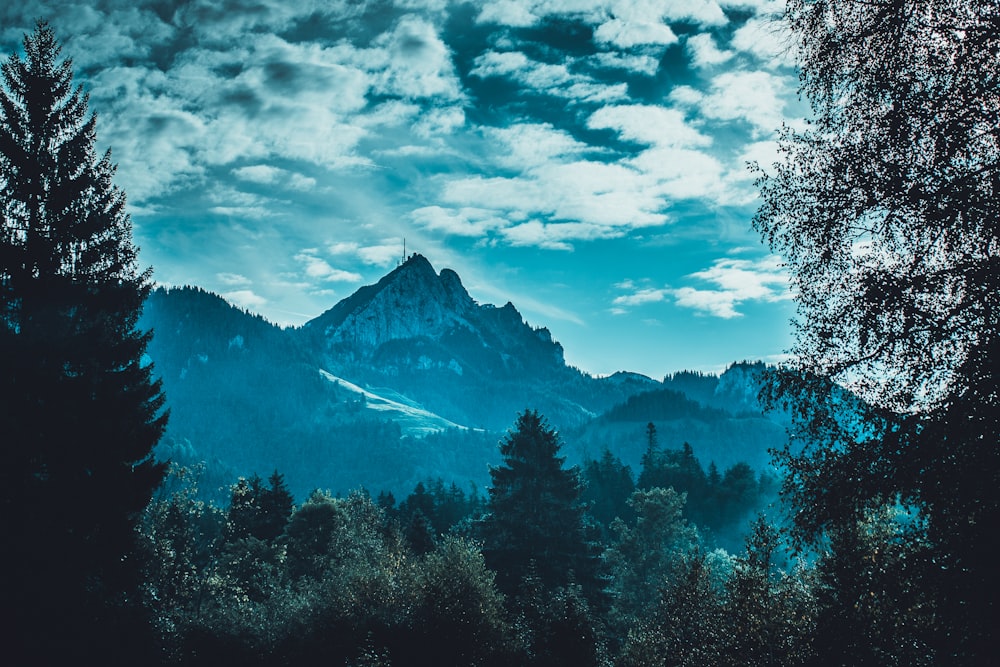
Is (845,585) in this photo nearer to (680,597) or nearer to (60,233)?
(680,597)

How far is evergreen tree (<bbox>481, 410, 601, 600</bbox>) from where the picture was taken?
41.9 m

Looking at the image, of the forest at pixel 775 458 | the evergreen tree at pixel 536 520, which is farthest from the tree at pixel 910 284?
the evergreen tree at pixel 536 520

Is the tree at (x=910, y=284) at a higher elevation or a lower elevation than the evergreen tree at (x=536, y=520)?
higher

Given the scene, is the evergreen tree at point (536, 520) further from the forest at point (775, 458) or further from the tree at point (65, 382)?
the tree at point (65, 382)

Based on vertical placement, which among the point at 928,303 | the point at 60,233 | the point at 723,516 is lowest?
the point at 723,516

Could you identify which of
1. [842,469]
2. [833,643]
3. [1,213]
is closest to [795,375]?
[842,469]

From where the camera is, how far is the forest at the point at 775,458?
303 inches

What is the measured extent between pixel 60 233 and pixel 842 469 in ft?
74.2

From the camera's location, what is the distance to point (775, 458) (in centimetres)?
933

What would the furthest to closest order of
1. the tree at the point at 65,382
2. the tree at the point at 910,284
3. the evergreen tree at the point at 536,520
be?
the evergreen tree at the point at 536,520 < the tree at the point at 65,382 < the tree at the point at 910,284

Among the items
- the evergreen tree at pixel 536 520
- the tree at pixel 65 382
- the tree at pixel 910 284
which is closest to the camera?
the tree at pixel 910 284

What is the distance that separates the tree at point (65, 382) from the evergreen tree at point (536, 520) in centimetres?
2518

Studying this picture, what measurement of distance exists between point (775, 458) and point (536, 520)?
36.8m

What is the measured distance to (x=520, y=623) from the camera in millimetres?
28875
